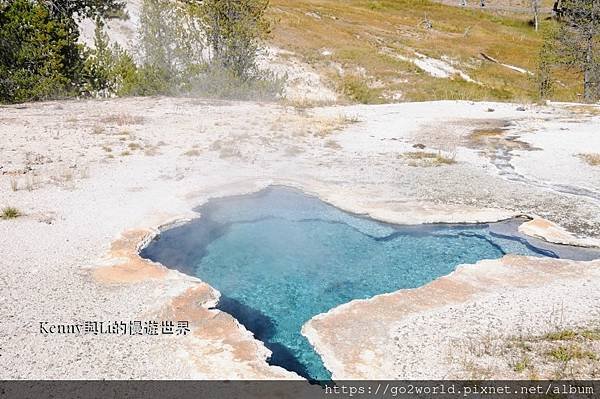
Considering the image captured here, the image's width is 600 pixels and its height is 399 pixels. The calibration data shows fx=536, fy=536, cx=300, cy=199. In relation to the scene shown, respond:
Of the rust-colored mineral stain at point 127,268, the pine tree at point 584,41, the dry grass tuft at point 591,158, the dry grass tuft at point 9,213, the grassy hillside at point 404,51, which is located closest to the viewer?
the rust-colored mineral stain at point 127,268

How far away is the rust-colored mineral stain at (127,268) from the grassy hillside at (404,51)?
22654 mm

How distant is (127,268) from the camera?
11.1 m

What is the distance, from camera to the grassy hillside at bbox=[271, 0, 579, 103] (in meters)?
46.9

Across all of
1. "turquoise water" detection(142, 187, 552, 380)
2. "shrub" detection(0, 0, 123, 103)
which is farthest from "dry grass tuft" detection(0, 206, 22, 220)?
"shrub" detection(0, 0, 123, 103)

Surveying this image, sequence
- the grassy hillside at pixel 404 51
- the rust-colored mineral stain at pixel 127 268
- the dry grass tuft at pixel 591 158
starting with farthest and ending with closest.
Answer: the grassy hillside at pixel 404 51 < the dry grass tuft at pixel 591 158 < the rust-colored mineral stain at pixel 127 268

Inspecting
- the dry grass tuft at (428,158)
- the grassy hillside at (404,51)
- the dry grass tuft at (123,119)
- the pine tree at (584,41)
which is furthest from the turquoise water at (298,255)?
the pine tree at (584,41)

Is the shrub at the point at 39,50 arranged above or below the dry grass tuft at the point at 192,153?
above

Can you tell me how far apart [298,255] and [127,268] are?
3.96 meters

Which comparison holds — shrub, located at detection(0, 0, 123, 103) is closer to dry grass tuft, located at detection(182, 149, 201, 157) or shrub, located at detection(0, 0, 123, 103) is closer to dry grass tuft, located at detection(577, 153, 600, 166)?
dry grass tuft, located at detection(182, 149, 201, 157)

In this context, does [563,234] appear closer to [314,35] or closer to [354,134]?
[354,134]

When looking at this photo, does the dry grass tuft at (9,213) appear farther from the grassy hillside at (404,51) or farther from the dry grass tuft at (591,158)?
the grassy hillside at (404,51)

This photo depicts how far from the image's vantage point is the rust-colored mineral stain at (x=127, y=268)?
10.7 m

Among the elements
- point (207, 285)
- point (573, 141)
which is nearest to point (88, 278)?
point (207, 285)

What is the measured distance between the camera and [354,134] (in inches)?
971
